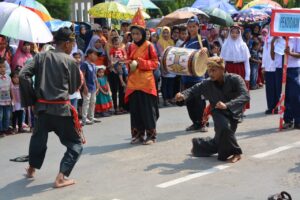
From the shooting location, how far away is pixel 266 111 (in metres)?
12.3

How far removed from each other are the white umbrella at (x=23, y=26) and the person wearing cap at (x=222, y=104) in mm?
2736

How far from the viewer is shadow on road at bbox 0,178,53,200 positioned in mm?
7066

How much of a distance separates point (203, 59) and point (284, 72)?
1.34 metres

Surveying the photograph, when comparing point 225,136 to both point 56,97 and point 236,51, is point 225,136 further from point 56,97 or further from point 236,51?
point 236,51

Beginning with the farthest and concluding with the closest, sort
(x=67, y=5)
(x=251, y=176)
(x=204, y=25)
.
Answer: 1. (x=67, y=5)
2. (x=204, y=25)
3. (x=251, y=176)

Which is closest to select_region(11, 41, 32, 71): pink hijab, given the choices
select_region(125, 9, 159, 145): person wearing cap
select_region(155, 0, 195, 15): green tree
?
select_region(125, 9, 159, 145): person wearing cap

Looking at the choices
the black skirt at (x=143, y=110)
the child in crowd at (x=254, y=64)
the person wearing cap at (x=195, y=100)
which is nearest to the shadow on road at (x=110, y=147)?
the black skirt at (x=143, y=110)

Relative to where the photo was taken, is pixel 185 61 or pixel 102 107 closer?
pixel 185 61

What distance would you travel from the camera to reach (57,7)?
39656 millimetres

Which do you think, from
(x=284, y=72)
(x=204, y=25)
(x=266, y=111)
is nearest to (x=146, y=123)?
(x=284, y=72)

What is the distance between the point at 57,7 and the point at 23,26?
1192 inches

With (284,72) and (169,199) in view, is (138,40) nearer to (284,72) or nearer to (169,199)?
(284,72)

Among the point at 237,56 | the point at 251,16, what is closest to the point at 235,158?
the point at 237,56

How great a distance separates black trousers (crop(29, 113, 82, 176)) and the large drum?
3.46 metres
